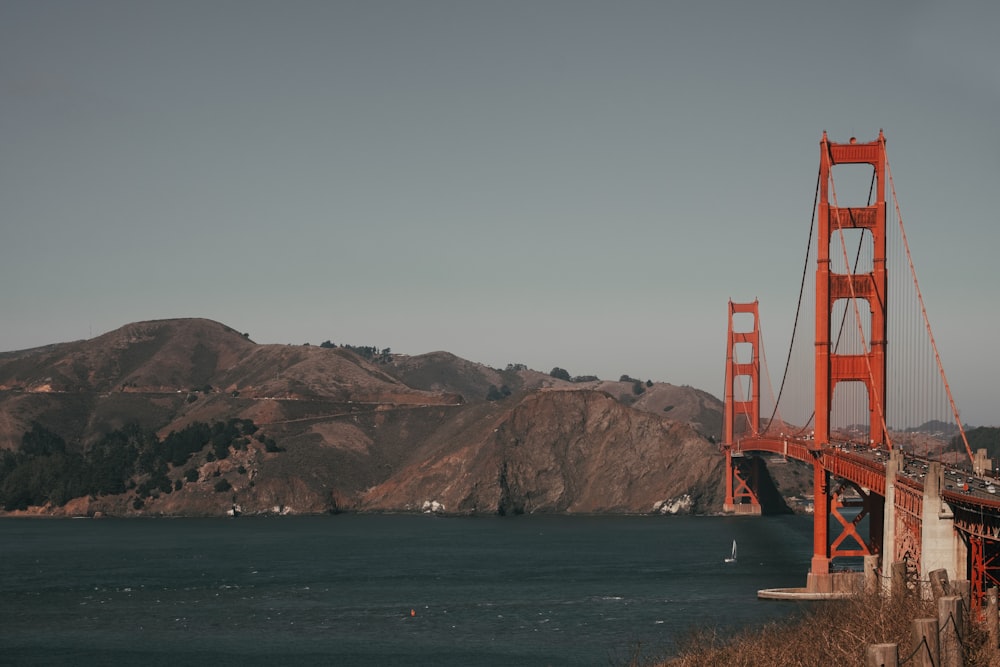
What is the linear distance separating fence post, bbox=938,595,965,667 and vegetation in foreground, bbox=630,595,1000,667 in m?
3.26

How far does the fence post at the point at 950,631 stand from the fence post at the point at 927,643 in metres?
1.38

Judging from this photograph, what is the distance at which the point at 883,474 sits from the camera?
5819 centimetres

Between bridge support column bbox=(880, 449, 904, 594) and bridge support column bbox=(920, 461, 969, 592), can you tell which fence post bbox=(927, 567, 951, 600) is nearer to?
bridge support column bbox=(920, 461, 969, 592)

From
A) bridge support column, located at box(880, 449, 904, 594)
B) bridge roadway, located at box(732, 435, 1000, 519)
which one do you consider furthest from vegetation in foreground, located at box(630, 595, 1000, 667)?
bridge support column, located at box(880, 449, 904, 594)

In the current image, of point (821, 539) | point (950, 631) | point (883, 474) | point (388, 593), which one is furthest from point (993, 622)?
point (388, 593)

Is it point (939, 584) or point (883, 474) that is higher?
point (883, 474)

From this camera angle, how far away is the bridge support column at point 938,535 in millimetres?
43812

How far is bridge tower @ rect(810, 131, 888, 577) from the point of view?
71.8 meters

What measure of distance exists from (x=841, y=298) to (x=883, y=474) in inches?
685

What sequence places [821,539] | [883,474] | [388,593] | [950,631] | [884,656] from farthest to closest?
[388,593] → [821,539] → [883,474] → [950,631] → [884,656]

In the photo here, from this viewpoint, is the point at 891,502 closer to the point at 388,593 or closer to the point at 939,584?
the point at 939,584

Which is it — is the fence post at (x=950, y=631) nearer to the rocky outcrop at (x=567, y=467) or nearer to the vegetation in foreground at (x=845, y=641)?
the vegetation in foreground at (x=845, y=641)

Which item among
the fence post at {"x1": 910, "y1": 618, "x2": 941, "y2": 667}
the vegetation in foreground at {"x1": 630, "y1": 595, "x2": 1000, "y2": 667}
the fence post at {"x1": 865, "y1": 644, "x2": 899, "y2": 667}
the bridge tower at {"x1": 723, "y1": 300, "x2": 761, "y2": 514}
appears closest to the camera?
the fence post at {"x1": 865, "y1": 644, "x2": 899, "y2": 667}

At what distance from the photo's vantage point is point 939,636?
77.6 ft
